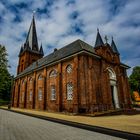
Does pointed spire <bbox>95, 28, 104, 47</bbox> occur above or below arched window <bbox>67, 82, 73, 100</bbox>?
above

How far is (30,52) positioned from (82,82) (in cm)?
3122

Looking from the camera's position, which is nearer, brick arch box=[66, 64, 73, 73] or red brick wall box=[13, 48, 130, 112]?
red brick wall box=[13, 48, 130, 112]

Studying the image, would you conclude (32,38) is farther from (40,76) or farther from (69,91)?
(69,91)

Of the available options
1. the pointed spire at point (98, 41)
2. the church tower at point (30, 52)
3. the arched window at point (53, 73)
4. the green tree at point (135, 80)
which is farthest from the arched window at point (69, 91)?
the green tree at point (135, 80)

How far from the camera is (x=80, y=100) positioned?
1848 centimetres

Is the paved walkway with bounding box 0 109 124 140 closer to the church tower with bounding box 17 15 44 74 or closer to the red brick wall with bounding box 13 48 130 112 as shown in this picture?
the red brick wall with bounding box 13 48 130 112

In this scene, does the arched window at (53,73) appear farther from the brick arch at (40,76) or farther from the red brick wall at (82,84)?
the brick arch at (40,76)

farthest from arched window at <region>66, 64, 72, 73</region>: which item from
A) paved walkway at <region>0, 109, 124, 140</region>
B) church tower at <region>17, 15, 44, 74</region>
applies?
church tower at <region>17, 15, 44, 74</region>

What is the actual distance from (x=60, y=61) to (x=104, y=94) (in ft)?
28.6

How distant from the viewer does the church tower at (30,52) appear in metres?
44.8

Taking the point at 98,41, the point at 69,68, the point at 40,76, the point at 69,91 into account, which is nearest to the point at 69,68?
the point at 69,68

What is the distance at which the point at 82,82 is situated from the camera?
18969 millimetres

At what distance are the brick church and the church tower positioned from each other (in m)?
15.8

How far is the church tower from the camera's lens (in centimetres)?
4479
